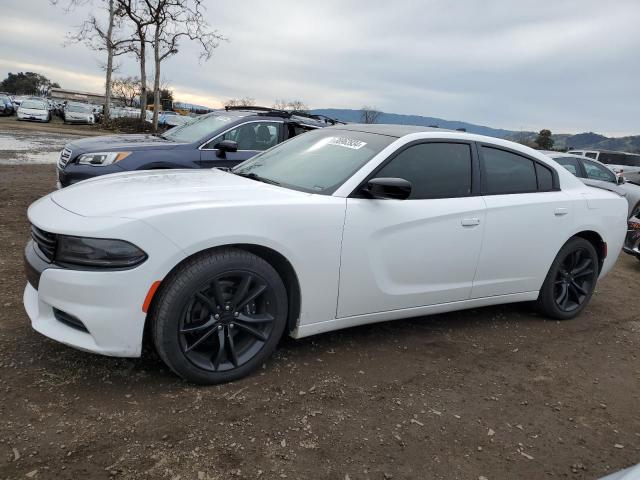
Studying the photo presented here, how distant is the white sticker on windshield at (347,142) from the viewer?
12.1 ft

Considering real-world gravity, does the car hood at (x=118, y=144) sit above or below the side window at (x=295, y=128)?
below

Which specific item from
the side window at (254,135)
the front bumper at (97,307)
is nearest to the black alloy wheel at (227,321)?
the front bumper at (97,307)

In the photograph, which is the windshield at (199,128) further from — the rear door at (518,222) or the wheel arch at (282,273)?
the wheel arch at (282,273)

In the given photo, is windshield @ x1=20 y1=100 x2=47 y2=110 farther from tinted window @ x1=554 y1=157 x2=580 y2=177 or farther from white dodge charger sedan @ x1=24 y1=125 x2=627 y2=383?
white dodge charger sedan @ x1=24 y1=125 x2=627 y2=383

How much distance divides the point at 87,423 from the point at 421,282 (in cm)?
221

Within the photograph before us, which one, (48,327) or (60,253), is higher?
(60,253)

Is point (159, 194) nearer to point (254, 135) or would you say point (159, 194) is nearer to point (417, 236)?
point (417, 236)

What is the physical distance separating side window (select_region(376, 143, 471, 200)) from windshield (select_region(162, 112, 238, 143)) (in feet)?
13.0

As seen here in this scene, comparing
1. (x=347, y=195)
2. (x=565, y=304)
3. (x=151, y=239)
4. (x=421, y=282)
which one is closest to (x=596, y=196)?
(x=565, y=304)

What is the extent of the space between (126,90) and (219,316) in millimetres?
80650

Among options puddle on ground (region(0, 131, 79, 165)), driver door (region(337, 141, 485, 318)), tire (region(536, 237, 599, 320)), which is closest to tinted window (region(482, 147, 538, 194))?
driver door (region(337, 141, 485, 318))

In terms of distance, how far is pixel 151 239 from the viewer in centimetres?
261

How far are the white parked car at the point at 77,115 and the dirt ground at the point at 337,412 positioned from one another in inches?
1232

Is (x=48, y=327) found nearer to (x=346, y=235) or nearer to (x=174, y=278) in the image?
(x=174, y=278)
